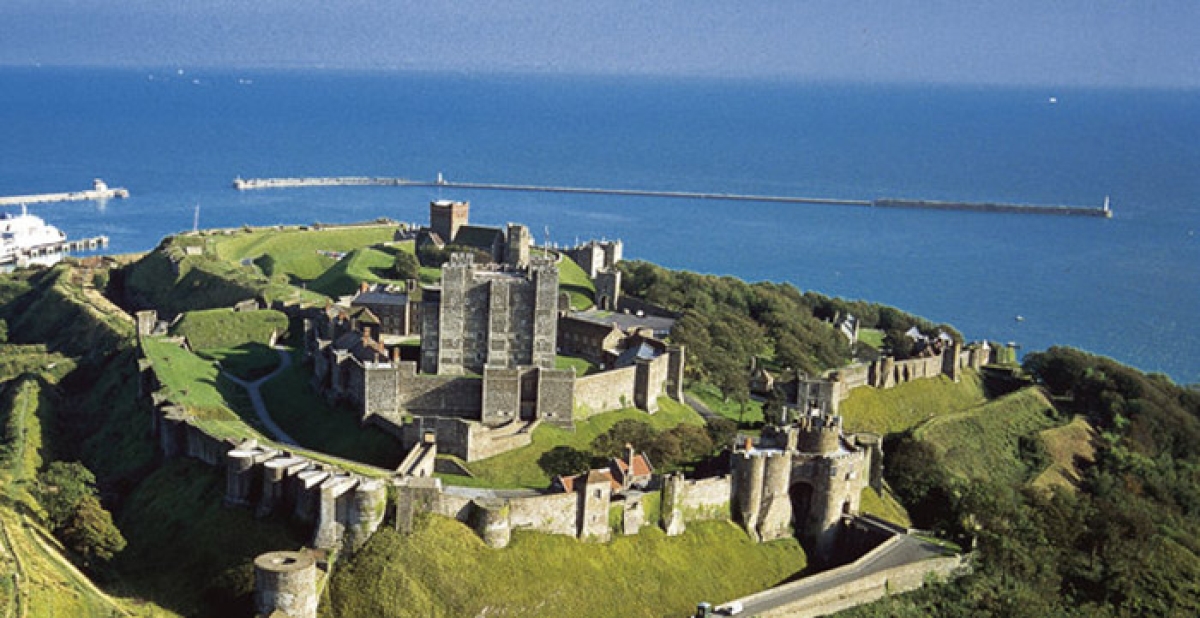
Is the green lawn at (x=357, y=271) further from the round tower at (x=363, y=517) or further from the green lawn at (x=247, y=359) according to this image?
the round tower at (x=363, y=517)

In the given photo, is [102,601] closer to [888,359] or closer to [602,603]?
[602,603]

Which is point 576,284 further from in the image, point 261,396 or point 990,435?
point 261,396

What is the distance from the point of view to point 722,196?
18162cm

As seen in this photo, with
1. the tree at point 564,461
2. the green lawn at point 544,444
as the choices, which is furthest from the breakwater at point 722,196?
the tree at point 564,461

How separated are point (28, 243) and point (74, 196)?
142 feet

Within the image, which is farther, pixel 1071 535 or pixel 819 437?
pixel 1071 535

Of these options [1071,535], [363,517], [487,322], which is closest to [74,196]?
[487,322]

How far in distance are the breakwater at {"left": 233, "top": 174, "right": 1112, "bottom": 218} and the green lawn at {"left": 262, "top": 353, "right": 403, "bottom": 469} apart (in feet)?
401

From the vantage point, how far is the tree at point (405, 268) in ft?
261

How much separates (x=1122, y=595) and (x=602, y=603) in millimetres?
20837

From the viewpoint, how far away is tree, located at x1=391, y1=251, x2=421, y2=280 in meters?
79.4

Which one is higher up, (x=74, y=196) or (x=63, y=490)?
(x=74, y=196)

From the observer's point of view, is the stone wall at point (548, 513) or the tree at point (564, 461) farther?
the tree at point (564, 461)

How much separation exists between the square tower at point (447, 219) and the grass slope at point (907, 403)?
33.1m
